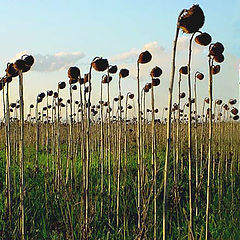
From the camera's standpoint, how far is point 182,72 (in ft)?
11.6

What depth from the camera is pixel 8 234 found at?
361 centimetres

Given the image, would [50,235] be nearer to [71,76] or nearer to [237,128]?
[71,76]

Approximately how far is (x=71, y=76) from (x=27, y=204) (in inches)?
91.7

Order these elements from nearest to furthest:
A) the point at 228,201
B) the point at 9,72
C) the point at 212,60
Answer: the point at 212,60 → the point at 9,72 → the point at 228,201

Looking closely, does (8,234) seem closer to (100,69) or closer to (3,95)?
(3,95)

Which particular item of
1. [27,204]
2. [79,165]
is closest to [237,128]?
[79,165]

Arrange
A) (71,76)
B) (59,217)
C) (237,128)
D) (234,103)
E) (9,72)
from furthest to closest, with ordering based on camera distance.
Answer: (237,128)
(234,103)
(59,217)
(9,72)
(71,76)

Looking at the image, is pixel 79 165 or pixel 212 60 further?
pixel 79 165

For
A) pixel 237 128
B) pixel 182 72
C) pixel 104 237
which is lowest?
pixel 104 237

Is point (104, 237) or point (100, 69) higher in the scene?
point (100, 69)

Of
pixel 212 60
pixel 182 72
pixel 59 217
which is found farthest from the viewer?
pixel 59 217

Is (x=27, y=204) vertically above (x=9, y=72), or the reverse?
(x=9, y=72)

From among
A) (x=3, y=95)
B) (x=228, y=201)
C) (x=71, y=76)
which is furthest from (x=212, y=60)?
(x=228, y=201)

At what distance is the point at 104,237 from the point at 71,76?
5.60 ft
